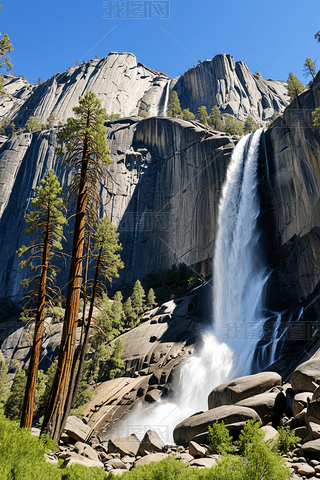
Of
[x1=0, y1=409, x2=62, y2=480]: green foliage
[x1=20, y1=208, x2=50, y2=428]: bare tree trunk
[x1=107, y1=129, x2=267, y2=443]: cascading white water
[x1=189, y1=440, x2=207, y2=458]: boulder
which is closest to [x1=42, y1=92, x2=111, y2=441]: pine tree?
[x1=20, y1=208, x2=50, y2=428]: bare tree trunk

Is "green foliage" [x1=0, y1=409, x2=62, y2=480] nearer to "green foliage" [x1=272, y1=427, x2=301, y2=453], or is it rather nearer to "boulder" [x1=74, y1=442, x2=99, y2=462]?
"boulder" [x1=74, y1=442, x2=99, y2=462]

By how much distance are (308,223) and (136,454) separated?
20859mm

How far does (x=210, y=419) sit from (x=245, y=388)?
238 cm

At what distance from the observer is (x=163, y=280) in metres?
43.2

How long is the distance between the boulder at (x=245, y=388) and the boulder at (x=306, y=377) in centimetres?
159

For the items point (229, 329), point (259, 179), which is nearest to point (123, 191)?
point (259, 179)

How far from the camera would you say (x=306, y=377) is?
953 cm

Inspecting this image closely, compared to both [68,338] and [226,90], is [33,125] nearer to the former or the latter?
[226,90]

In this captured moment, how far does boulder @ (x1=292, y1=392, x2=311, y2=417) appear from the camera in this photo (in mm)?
8570

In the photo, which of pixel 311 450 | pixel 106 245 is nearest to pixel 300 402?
pixel 311 450

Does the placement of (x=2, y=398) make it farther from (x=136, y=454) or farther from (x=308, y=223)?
(x=308, y=223)

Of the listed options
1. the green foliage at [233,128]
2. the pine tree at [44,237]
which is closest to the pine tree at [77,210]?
the pine tree at [44,237]

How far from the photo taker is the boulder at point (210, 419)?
887 centimetres

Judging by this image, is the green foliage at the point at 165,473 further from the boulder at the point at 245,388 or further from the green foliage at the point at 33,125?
the green foliage at the point at 33,125
